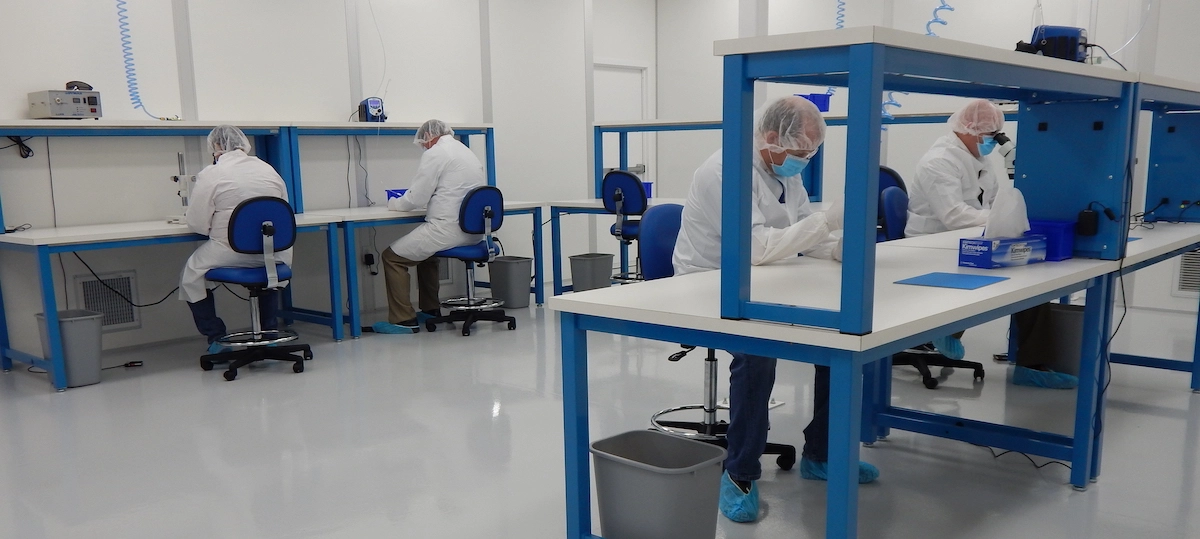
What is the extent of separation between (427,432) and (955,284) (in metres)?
2.00

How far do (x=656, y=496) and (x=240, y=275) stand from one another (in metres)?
3.02

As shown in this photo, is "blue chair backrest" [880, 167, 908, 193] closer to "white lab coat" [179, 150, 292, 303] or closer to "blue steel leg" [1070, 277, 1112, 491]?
"blue steel leg" [1070, 277, 1112, 491]

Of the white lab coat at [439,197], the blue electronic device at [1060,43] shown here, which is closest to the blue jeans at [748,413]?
the blue electronic device at [1060,43]

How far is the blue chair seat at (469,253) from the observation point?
5.03 metres

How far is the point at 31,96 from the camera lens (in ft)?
14.0

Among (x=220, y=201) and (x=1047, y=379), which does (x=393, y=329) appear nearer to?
(x=220, y=201)

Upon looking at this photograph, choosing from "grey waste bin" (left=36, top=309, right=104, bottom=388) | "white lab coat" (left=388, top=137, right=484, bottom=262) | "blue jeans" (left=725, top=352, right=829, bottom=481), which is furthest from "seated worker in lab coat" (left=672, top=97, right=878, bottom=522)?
"grey waste bin" (left=36, top=309, right=104, bottom=388)

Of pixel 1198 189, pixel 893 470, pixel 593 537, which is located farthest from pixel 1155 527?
pixel 1198 189

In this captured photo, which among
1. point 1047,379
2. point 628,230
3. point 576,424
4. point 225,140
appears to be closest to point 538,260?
point 628,230

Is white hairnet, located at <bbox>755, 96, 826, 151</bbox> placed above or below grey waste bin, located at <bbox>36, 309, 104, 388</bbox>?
above

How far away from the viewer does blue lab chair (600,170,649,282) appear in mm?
5473

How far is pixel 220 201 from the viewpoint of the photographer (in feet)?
13.6

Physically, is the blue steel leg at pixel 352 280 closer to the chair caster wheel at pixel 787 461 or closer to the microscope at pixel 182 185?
the microscope at pixel 182 185

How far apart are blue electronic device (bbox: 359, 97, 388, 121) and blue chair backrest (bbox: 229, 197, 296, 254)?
1509mm
